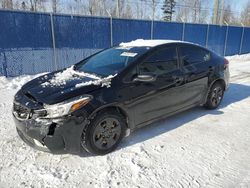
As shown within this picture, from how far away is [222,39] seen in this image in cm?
1584

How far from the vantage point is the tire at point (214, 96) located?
517 cm

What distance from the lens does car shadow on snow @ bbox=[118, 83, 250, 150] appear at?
392cm

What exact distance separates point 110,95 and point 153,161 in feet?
3.51

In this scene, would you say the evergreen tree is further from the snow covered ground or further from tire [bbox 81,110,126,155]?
tire [bbox 81,110,126,155]

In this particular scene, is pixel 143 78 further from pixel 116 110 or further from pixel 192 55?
pixel 192 55

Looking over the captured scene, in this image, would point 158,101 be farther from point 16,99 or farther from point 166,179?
point 16,99

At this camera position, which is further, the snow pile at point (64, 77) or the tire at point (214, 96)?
the tire at point (214, 96)

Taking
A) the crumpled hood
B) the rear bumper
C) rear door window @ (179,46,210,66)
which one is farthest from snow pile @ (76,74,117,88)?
rear door window @ (179,46,210,66)

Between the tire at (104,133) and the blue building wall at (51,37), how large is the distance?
5.85 metres

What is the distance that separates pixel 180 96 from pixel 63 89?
216cm

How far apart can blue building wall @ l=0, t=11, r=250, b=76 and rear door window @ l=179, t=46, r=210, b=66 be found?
5.57 meters

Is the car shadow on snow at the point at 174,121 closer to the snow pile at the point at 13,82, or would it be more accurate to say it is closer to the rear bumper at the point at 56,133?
the rear bumper at the point at 56,133

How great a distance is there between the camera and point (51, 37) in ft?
28.3

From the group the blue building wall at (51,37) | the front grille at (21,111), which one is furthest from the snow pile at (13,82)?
the front grille at (21,111)
